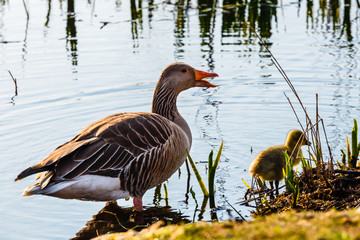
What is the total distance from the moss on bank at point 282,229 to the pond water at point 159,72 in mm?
3157

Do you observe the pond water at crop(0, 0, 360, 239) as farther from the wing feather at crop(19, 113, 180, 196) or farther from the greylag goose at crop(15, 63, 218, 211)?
the wing feather at crop(19, 113, 180, 196)

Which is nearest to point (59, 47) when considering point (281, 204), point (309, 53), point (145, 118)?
point (309, 53)

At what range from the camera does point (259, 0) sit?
17281 millimetres

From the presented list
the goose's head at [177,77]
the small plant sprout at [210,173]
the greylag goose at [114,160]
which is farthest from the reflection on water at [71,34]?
the small plant sprout at [210,173]

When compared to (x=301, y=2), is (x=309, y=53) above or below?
below

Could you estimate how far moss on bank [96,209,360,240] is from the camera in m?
2.62

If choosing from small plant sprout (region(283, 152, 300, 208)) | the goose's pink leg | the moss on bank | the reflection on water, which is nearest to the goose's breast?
the goose's pink leg

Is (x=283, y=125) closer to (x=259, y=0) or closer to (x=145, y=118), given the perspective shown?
(x=145, y=118)

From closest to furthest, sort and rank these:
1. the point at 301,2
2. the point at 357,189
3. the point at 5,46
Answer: the point at 357,189 < the point at 5,46 < the point at 301,2

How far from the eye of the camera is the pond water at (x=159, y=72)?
702 centimetres

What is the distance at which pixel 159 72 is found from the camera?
11.8m

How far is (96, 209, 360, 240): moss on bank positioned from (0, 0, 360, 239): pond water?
3157 millimetres

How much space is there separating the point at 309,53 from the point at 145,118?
7056 millimetres

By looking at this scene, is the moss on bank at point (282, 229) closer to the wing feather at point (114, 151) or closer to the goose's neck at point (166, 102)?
the wing feather at point (114, 151)
